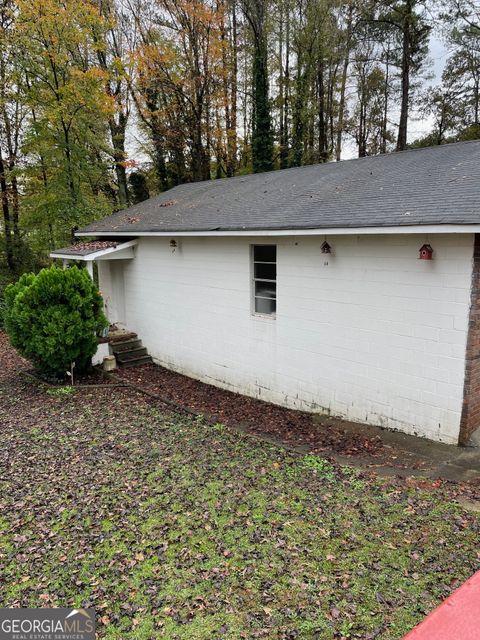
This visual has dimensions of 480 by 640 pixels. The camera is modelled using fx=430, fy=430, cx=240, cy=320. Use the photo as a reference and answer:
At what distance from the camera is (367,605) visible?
3.03 meters

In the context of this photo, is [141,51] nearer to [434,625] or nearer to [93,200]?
[93,200]

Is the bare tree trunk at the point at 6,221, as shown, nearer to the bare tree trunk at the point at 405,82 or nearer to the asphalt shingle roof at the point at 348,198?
the asphalt shingle roof at the point at 348,198

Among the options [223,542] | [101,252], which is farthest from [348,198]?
[101,252]

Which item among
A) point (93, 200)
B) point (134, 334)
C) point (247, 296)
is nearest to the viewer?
point (247, 296)

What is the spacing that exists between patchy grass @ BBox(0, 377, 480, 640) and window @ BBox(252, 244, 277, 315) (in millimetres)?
3211

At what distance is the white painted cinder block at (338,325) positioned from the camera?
592cm

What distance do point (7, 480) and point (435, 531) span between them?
15.9 feet

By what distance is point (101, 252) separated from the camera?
11.1 m

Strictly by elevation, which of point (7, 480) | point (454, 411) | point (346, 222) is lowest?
point (7, 480)

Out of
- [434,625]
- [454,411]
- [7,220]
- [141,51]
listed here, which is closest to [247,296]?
[454,411]

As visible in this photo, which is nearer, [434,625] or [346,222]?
[434,625]

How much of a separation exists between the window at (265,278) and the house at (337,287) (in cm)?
3

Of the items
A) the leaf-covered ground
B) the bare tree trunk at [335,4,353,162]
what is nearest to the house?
the leaf-covered ground

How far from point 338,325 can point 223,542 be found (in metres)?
4.25
